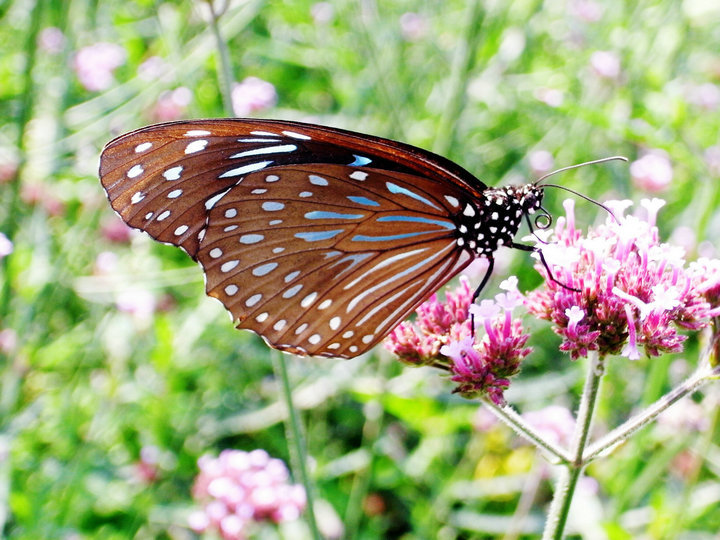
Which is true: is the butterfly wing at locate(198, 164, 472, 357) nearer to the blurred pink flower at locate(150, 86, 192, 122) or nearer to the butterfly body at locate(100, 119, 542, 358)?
the butterfly body at locate(100, 119, 542, 358)

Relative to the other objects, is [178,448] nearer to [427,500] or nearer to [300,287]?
[427,500]

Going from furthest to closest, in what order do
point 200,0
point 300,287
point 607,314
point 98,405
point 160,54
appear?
point 160,54 → point 98,405 → point 200,0 → point 300,287 → point 607,314

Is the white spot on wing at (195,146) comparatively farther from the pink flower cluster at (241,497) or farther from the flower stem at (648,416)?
the pink flower cluster at (241,497)

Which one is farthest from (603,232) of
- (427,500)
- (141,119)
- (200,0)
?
(141,119)

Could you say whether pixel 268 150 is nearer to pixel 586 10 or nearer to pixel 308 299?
pixel 308 299

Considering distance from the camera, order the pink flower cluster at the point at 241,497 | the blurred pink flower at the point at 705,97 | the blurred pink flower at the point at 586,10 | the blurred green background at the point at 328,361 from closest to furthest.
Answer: the pink flower cluster at the point at 241,497 → the blurred green background at the point at 328,361 → the blurred pink flower at the point at 705,97 → the blurred pink flower at the point at 586,10

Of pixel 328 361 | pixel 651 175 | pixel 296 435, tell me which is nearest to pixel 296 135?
pixel 296 435

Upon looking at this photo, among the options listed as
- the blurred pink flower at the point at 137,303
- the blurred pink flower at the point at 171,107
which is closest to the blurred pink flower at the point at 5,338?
the blurred pink flower at the point at 137,303
